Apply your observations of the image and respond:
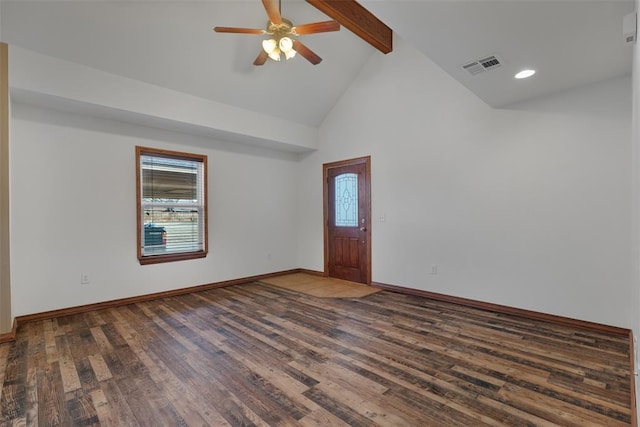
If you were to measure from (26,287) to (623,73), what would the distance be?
6.74 m

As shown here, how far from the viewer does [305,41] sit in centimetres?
436

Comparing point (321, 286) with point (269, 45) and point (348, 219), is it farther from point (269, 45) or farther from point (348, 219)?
point (269, 45)

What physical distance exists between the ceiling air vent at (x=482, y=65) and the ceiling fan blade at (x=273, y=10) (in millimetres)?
1841

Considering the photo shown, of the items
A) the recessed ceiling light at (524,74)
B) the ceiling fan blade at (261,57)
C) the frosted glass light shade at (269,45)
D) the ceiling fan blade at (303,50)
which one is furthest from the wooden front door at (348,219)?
the recessed ceiling light at (524,74)

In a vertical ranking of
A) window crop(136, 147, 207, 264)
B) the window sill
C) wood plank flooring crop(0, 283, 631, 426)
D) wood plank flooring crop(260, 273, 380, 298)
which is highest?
window crop(136, 147, 207, 264)

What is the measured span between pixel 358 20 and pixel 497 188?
286 centimetres

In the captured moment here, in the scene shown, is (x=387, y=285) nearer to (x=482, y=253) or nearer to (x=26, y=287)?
(x=482, y=253)

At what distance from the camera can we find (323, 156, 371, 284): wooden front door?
16.9 ft

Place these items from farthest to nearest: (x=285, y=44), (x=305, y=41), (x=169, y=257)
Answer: (x=169, y=257) → (x=305, y=41) → (x=285, y=44)

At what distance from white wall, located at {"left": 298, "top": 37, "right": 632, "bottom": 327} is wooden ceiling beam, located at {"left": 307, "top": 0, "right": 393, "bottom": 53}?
0.28 meters

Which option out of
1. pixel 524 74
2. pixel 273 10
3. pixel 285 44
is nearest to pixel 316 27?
pixel 285 44

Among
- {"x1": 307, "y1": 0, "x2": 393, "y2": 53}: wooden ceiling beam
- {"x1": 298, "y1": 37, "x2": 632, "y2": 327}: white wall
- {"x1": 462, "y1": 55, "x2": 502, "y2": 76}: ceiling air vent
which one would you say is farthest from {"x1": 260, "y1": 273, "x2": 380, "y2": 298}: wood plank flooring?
{"x1": 307, "y1": 0, "x2": 393, "y2": 53}: wooden ceiling beam

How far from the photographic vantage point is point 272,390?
2068 mm

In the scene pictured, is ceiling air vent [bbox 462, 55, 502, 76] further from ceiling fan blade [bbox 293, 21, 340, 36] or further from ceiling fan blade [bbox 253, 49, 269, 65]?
ceiling fan blade [bbox 253, 49, 269, 65]
